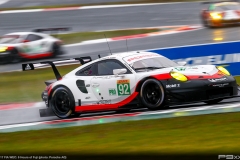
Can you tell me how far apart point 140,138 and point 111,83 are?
302cm

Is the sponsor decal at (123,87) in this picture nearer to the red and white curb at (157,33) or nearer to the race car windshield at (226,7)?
the red and white curb at (157,33)

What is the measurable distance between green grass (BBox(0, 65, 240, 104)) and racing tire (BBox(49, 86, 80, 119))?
289 cm

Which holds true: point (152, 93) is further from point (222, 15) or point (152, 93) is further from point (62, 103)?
point (222, 15)

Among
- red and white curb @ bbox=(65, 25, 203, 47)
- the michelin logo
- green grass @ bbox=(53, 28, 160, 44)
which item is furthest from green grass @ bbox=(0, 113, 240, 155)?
green grass @ bbox=(53, 28, 160, 44)

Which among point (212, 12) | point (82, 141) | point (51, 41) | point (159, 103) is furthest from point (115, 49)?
point (82, 141)

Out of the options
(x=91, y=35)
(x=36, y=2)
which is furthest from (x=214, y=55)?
(x=36, y=2)

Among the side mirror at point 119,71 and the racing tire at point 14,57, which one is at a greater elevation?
the racing tire at point 14,57

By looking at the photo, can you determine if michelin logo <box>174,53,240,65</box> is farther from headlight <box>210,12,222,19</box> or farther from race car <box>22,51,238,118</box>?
headlight <box>210,12,222,19</box>

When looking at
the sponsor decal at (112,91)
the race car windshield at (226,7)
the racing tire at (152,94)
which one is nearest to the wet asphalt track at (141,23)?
the race car windshield at (226,7)

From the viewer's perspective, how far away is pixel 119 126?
896 cm

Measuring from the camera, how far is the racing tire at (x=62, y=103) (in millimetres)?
10984

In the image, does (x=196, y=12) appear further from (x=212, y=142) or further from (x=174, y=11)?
(x=212, y=142)

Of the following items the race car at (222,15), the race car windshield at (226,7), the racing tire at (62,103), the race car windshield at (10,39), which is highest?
the race car windshield at (226,7)

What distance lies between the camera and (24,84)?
1669 cm
